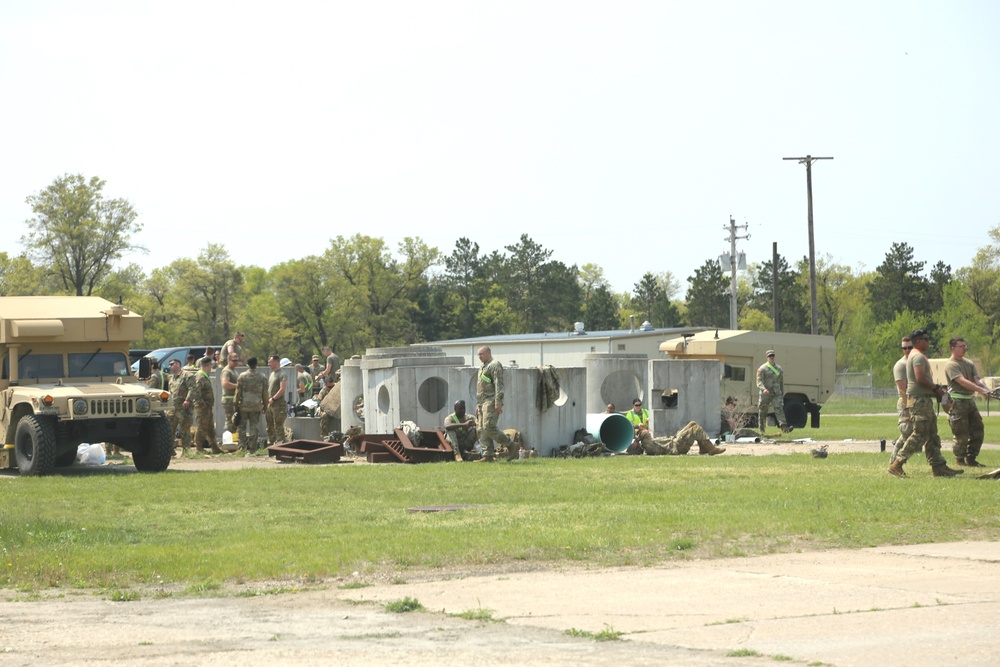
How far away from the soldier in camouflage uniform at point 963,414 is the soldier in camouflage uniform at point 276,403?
12.4 meters

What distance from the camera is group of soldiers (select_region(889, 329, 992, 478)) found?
Result: 55.8 feet

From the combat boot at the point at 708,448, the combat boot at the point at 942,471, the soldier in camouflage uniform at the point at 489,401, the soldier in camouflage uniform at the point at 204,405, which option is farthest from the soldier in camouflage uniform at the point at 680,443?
the soldier in camouflage uniform at the point at 204,405

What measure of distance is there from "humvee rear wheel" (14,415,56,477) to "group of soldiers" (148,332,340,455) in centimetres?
543

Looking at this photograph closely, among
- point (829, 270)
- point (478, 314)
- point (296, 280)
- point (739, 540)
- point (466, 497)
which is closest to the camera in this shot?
point (739, 540)

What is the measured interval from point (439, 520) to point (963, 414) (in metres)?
8.58

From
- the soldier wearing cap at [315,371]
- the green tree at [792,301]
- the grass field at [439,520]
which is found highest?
the green tree at [792,301]

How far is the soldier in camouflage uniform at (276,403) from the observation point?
2616 cm

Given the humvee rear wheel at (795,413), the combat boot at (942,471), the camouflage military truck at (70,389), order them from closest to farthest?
1. the combat boot at (942,471)
2. the camouflage military truck at (70,389)
3. the humvee rear wheel at (795,413)

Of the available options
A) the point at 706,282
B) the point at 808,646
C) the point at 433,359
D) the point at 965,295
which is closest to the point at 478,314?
the point at 706,282

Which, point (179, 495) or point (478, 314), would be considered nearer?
point (179, 495)

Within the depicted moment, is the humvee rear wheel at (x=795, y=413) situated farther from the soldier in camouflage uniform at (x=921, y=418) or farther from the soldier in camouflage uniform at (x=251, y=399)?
the soldier in camouflage uniform at (x=921, y=418)

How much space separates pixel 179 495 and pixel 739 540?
23.8 feet

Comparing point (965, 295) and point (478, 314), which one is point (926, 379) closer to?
point (965, 295)

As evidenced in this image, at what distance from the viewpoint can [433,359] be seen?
26.1 metres
